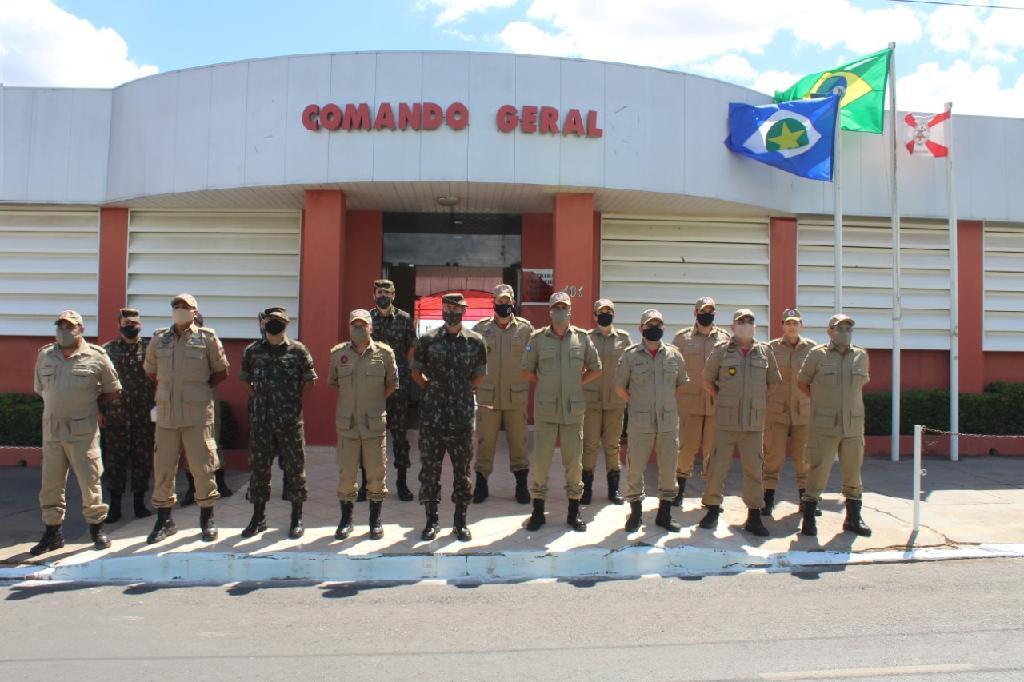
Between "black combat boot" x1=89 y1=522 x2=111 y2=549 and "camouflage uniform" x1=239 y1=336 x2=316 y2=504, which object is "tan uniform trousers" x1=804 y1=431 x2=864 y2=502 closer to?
"camouflage uniform" x1=239 y1=336 x2=316 y2=504

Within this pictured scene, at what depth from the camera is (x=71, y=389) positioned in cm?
595

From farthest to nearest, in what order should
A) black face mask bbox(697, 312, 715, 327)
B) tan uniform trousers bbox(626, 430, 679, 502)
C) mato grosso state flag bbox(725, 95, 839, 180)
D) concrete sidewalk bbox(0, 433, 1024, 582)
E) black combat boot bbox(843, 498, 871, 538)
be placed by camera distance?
mato grosso state flag bbox(725, 95, 839, 180), black face mask bbox(697, 312, 715, 327), black combat boot bbox(843, 498, 871, 538), tan uniform trousers bbox(626, 430, 679, 502), concrete sidewalk bbox(0, 433, 1024, 582)

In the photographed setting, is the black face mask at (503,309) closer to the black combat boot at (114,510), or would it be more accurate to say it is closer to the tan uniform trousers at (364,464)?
the tan uniform trousers at (364,464)

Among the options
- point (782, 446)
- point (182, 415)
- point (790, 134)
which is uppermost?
point (790, 134)

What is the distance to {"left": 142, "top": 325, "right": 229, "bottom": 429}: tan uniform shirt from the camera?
6.11 metres

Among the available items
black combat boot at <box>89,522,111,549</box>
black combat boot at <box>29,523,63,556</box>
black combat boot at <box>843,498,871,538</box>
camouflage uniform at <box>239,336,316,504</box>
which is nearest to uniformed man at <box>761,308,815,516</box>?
black combat boot at <box>843,498,871,538</box>

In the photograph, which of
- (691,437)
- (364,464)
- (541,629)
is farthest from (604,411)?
(541,629)

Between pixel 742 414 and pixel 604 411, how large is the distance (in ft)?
4.77

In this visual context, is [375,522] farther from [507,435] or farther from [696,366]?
[696,366]

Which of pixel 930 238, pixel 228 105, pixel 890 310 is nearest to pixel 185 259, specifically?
pixel 228 105

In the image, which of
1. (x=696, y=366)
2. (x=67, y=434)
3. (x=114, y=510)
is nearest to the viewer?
(x=67, y=434)

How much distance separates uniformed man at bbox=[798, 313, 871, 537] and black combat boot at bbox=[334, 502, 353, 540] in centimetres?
413

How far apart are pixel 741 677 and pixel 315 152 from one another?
7.85 m

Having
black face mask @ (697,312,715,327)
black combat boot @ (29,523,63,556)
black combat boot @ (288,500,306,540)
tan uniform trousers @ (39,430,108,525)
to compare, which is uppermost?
black face mask @ (697,312,715,327)
